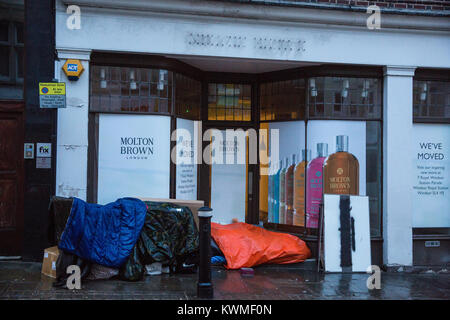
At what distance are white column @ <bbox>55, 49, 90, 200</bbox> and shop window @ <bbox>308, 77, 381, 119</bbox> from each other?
161 inches

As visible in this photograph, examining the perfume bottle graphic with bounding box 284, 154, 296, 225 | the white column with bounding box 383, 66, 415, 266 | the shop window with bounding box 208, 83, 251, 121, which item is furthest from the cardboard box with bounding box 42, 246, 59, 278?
the white column with bounding box 383, 66, 415, 266

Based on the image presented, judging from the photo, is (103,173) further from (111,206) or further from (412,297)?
(412,297)

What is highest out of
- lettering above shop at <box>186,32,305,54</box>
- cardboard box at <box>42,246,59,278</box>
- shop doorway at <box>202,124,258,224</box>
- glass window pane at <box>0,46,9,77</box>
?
lettering above shop at <box>186,32,305,54</box>

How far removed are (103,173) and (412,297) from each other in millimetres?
5262

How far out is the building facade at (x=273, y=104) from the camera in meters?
7.51

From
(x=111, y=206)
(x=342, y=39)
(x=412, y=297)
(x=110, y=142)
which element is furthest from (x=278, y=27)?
(x=412, y=297)

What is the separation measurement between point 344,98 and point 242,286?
3.99 meters

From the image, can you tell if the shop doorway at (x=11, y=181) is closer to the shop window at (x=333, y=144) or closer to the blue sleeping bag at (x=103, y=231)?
the blue sleeping bag at (x=103, y=231)

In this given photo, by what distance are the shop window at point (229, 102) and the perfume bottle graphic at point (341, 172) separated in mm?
1976

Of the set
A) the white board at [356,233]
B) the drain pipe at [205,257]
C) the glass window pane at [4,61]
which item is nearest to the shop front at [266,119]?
the white board at [356,233]

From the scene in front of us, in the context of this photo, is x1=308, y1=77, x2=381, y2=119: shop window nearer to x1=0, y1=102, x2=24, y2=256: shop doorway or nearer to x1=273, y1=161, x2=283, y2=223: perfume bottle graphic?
x1=273, y1=161, x2=283, y2=223: perfume bottle graphic

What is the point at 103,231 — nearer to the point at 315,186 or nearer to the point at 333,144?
the point at 315,186

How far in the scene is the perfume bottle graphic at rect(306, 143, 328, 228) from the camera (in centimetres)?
823

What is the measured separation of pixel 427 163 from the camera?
8.52 m
